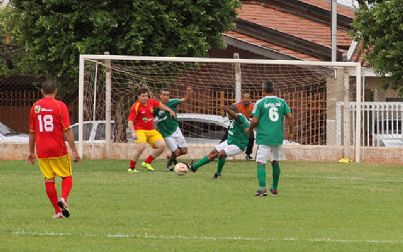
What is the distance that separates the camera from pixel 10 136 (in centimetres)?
3089

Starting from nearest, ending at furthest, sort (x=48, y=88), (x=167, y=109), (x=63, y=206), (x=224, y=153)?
(x=63, y=206) < (x=48, y=88) < (x=224, y=153) < (x=167, y=109)

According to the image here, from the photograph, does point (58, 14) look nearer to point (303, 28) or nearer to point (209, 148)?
point (209, 148)

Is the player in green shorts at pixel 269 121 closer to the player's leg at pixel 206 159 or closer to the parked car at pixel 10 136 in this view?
the player's leg at pixel 206 159

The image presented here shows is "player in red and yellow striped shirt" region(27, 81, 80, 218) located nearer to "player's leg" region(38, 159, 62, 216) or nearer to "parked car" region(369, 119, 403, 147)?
"player's leg" region(38, 159, 62, 216)

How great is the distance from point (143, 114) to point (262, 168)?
19.9 feet

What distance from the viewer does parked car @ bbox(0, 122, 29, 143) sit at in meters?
30.0

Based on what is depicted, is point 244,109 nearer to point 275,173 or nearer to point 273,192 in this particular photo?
point 275,173

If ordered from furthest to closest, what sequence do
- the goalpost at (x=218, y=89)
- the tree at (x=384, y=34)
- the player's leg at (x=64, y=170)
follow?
the tree at (x=384, y=34)
the goalpost at (x=218, y=89)
the player's leg at (x=64, y=170)

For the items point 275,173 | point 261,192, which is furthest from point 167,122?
point 261,192

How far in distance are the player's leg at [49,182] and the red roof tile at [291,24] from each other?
27074 mm

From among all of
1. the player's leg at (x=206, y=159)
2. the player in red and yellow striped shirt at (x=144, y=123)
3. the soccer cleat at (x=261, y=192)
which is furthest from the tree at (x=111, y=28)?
the soccer cleat at (x=261, y=192)

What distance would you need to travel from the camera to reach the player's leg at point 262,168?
17750 mm

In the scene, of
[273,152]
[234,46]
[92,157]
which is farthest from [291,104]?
[273,152]

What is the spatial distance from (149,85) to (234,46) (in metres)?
9.10
